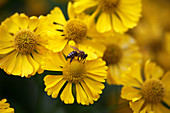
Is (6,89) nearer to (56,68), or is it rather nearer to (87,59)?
(56,68)

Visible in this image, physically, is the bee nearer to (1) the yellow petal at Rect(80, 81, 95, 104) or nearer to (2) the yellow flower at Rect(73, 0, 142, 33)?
(1) the yellow petal at Rect(80, 81, 95, 104)

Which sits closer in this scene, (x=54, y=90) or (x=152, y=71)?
(x=54, y=90)

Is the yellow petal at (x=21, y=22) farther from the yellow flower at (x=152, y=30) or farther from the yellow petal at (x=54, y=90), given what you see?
the yellow flower at (x=152, y=30)

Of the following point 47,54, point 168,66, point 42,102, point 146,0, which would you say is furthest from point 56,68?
point 146,0

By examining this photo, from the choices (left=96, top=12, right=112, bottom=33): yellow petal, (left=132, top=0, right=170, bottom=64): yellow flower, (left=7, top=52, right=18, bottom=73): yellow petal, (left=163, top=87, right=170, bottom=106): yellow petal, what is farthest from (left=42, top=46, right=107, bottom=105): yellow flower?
(left=132, top=0, right=170, bottom=64): yellow flower

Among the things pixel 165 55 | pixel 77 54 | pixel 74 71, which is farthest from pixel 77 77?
pixel 165 55

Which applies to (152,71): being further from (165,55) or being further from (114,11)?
(165,55)

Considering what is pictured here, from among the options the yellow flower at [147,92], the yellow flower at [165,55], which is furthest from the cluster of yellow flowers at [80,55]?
the yellow flower at [165,55]
